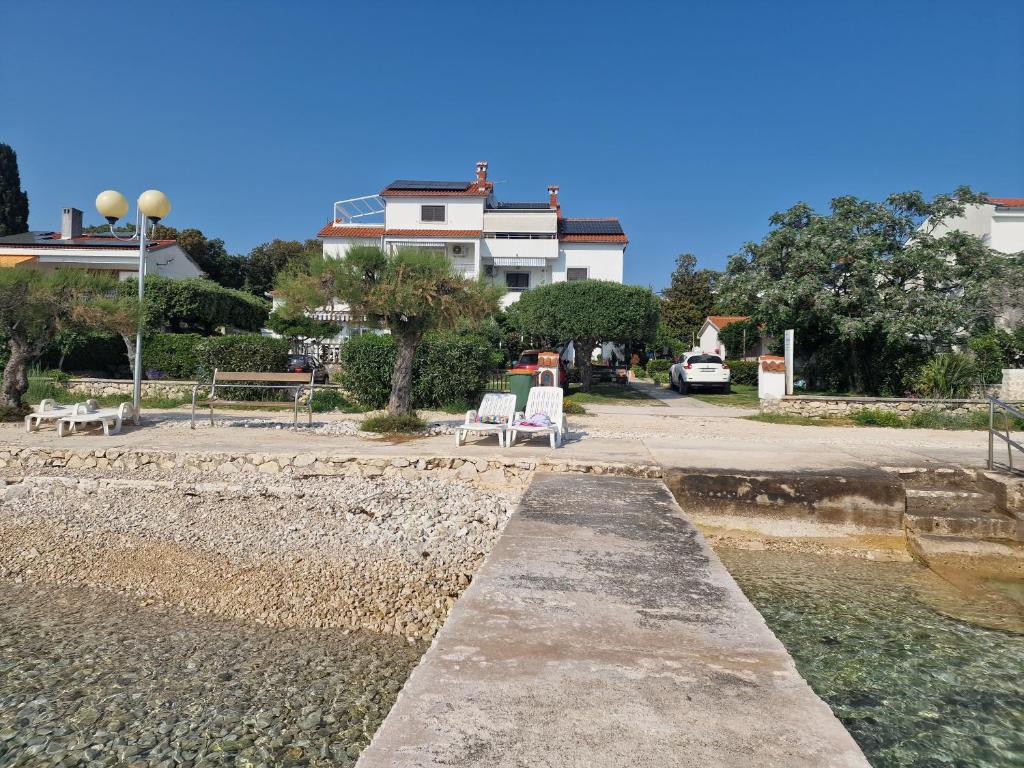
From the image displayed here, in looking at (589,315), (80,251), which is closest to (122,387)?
(589,315)

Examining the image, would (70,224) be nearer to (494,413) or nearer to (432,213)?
(432,213)

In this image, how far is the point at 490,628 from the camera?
2.92m

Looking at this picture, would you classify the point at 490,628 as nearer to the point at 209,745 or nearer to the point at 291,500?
the point at 209,745

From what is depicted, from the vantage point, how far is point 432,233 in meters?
35.8

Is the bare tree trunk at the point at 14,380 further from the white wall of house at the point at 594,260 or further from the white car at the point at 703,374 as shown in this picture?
the white wall of house at the point at 594,260

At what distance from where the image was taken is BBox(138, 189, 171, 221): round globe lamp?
10.9 m

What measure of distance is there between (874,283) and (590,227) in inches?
977

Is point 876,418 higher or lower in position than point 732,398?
lower

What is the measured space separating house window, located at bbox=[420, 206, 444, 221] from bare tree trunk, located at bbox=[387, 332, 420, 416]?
2766cm

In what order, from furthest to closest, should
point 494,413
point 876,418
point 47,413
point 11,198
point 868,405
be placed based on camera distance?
point 11,198, point 868,405, point 876,418, point 47,413, point 494,413

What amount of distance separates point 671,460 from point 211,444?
6.74 metres

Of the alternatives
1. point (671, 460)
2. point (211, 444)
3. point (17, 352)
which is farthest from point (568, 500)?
point (17, 352)

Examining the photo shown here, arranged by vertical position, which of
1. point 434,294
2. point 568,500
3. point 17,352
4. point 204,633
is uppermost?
point 434,294

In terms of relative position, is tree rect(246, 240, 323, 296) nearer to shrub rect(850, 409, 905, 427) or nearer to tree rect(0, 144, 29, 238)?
tree rect(0, 144, 29, 238)
